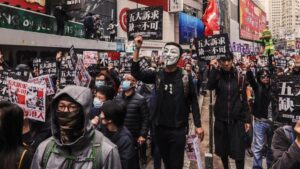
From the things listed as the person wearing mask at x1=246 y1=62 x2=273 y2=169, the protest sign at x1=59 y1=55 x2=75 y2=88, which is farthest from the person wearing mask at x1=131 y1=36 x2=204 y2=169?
the protest sign at x1=59 y1=55 x2=75 y2=88

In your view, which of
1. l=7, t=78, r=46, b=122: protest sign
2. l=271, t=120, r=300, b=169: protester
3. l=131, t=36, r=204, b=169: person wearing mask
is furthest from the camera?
l=131, t=36, r=204, b=169: person wearing mask

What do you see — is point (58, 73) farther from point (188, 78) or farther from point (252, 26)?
point (252, 26)

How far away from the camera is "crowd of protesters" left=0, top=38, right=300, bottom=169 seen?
2.35 meters

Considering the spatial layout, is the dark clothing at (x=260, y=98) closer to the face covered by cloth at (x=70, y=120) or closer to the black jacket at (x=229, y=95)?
the black jacket at (x=229, y=95)

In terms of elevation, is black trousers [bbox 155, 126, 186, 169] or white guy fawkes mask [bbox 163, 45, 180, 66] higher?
white guy fawkes mask [bbox 163, 45, 180, 66]

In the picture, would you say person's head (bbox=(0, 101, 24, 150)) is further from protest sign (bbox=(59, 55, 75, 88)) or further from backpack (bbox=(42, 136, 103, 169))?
protest sign (bbox=(59, 55, 75, 88))

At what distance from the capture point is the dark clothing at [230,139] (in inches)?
218

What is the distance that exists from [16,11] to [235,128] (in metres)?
12.3

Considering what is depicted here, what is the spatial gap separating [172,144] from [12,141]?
2.21 metres

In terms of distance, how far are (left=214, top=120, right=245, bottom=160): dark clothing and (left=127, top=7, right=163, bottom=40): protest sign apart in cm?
384

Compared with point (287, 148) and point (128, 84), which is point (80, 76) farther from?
point (287, 148)

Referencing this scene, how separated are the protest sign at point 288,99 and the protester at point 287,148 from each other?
654 millimetres

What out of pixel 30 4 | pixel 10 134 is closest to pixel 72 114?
Result: pixel 10 134

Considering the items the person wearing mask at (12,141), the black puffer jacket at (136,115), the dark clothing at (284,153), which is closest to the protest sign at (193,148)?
the black puffer jacket at (136,115)
